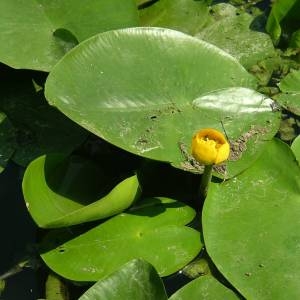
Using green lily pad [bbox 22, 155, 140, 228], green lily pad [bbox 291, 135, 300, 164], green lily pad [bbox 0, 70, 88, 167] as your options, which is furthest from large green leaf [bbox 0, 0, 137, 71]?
green lily pad [bbox 291, 135, 300, 164]

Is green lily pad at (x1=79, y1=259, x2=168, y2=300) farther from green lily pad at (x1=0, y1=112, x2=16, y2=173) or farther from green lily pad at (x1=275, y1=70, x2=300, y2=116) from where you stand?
green lily pad at (x1=275, y1=70, x2=300, y2=116)

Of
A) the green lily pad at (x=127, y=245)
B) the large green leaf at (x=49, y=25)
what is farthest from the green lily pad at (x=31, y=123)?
the green lily pad at (x=127, y=245)

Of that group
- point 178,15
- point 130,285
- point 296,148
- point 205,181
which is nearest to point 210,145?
point 205,181

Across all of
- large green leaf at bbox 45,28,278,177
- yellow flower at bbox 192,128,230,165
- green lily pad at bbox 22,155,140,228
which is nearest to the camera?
yellow flower at bbox 192,128,230,165

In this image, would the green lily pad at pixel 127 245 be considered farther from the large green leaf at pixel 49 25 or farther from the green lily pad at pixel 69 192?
the large green leaf at pixel 49 25

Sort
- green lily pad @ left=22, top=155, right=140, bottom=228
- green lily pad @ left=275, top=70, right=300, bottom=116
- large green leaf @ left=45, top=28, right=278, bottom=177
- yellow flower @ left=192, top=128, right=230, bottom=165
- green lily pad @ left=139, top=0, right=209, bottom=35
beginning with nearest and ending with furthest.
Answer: yellow flower @ left=192, top=128, right=230, bottom=165 < green lily pad @ left=22, top=155, right=140, bottom=228 < large green leaf @ left=45, top=28, right=278, bottom=177 < green lily pad @ left=275, top=70, right=300, bottom=116 < green lily pad @ left=139, top=0, right=209, bottom=35
